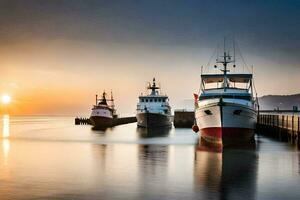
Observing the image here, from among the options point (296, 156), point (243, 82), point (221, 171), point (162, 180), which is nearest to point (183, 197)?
point (162, 180)

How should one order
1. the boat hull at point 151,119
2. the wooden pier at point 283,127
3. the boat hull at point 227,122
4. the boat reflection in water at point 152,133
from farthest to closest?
the boat hull at point 151,119 → the boat reflection in water at point 152,133 → the wooden pier at point 283,127 → the boat hull at point 227,122

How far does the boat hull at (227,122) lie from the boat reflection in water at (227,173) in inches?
90.7

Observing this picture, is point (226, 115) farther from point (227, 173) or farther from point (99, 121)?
point (99, 121)

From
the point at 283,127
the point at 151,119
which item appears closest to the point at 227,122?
the point at 283,127

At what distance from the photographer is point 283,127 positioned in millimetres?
61406

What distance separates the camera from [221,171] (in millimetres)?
29953

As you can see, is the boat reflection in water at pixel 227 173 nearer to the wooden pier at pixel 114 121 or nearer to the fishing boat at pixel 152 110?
the fishing boat at pixel 152 110

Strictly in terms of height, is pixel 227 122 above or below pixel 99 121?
above

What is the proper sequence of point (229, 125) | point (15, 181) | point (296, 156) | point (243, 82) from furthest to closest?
point (243, 82), point (229, 125), point (296, 156), point (15, 181)

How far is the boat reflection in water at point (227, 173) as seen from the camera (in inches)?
881

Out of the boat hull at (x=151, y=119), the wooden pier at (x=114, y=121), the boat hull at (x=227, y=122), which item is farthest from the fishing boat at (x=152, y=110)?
the boat hull at (x=227, y=122)

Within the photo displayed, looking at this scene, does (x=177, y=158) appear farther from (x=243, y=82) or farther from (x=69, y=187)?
(x=243, y=82)

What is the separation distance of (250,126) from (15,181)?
30.0 m

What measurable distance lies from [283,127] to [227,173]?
1369 inches
